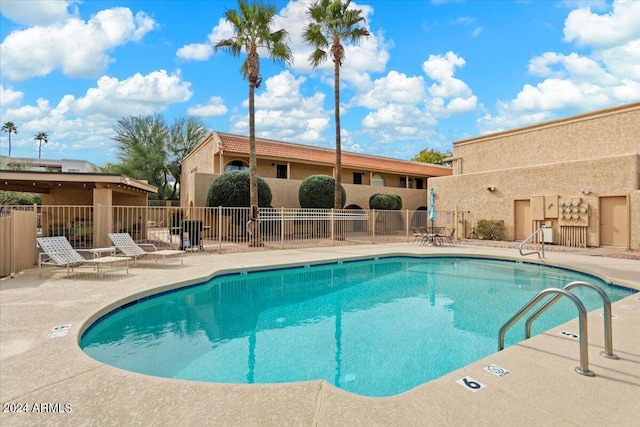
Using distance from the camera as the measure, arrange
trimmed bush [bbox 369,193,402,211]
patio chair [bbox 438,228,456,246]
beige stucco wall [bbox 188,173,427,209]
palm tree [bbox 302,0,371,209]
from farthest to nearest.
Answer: trimmed bush [bbox 369,193,402,211]
beige stucco wall [bbox 188,173,427,209]
palm tree [bbox 302,0,371,209]
patio chair [bbox 438,228,456,246]

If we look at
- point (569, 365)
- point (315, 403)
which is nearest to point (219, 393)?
point (315, 403)

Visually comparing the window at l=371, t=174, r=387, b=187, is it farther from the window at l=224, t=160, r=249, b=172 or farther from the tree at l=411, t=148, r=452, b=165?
the tree at l=411, t=148, r=452, b=165

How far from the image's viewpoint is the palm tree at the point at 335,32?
57.4 feet

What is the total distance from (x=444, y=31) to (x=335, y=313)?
12.7 m

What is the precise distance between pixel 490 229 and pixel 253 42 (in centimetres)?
1567

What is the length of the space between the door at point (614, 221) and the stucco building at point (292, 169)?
13410 mm

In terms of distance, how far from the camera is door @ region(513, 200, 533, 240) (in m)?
18.1

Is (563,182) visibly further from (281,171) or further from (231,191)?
(281,171)

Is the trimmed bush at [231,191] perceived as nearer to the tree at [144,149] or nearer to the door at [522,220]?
the door at [522,220]

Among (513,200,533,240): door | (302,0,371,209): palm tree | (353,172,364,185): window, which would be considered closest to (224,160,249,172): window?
(302,0,371,209): palm tree

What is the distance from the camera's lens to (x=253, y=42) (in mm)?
15188

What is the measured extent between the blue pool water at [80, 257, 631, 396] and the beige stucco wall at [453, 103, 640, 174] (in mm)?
11167

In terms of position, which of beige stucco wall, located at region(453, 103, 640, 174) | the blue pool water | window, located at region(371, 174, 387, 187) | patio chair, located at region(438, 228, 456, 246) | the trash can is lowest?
the blue pool water

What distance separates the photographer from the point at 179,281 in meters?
8.07
